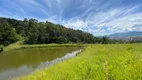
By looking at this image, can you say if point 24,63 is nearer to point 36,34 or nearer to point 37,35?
point 37,35

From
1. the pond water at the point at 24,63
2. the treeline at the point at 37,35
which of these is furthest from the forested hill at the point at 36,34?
the pond water at the point at 24,63

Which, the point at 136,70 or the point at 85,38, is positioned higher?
the point at 85,38

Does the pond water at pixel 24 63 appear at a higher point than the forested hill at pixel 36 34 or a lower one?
lower

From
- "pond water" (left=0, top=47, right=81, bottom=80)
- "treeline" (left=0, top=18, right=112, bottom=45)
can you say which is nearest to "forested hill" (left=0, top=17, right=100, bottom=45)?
"treeline" (left=0, top=18, right=112, bottom=45)

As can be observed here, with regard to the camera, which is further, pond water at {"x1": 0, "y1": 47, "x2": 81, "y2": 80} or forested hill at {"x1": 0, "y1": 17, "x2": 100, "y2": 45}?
forested hill at {"x1": 0, "y1": 17, "x2": 100, "y2": 45}

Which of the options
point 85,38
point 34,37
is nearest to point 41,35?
point 34,37

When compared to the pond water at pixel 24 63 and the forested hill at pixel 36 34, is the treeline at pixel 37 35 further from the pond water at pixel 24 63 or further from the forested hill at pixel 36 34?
the pond water at pixel 24 63

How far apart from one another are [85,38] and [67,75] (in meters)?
70.5

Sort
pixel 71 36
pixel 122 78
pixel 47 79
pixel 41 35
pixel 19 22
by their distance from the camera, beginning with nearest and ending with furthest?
pixel 122 78 < pixel 47 79 < pixel 41 35 < pixel 71 36 < pixel 19 22

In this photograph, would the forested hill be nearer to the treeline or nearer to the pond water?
the treeline

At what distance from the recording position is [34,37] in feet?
202

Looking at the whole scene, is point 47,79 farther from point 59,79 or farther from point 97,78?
point 97,78

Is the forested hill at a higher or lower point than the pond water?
higher

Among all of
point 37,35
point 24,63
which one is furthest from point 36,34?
point 24,63
